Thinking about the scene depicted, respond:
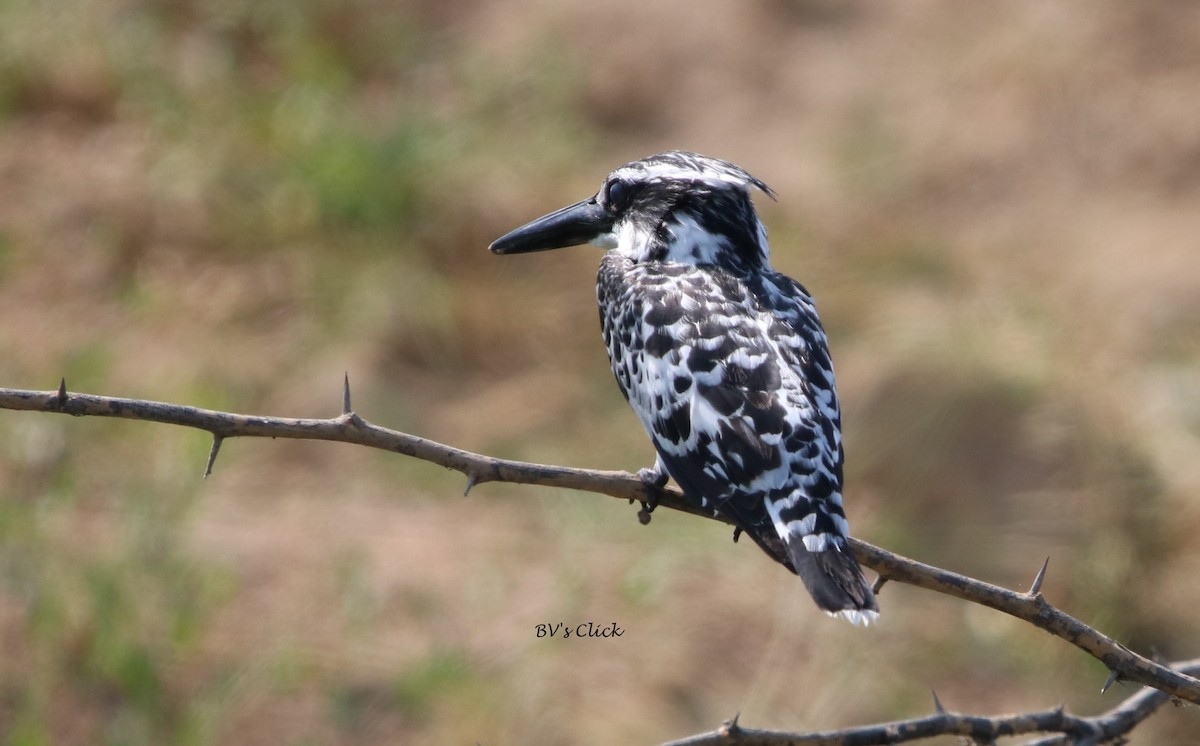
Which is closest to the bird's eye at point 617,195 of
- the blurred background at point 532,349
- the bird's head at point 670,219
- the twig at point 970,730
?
the bird's head at point 670,219

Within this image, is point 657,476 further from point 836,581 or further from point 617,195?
point 617,195

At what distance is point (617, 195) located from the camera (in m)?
3.74

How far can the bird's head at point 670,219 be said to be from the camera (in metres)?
3.60

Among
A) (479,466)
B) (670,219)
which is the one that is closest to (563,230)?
(670,219)

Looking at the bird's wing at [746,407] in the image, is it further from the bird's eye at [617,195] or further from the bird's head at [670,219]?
the bird's eye at [617,195]

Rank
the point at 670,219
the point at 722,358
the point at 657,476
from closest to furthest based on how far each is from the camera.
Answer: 1. the point at 722,358
2. the point at 657,476
3. the point at 670,219

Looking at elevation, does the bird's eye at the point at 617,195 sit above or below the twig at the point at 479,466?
above

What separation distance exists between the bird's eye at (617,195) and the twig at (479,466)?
3.91 feet

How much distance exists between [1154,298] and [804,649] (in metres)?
2.52

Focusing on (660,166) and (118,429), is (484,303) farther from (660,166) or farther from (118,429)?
(660,166)

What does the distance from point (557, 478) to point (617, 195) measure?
1.29m

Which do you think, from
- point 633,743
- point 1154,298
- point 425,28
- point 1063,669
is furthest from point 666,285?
point 425,28

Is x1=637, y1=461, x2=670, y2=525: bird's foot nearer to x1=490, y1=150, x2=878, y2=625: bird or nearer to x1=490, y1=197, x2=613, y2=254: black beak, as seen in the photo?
x1=490, y1=150, x2=878, y2=625: bird

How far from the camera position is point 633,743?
4.67 metres
